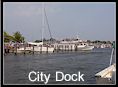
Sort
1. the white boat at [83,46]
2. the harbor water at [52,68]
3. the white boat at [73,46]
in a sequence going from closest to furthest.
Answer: the harbor water at [52,68], the white boat at [73,46], the white boat at [83,46]

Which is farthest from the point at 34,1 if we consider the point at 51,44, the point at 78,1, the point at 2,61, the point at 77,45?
the point at 77,45

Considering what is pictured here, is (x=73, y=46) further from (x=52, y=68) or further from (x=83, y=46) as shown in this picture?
(x=52, y=68)

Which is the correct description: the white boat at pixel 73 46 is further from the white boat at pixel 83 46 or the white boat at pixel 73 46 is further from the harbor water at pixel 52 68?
the harbor water at pixel 52 68

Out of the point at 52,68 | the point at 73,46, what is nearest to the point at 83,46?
the point at 73,46

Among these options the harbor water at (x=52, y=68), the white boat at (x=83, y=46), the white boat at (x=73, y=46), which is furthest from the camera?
the white boat at (x=83, y=46)

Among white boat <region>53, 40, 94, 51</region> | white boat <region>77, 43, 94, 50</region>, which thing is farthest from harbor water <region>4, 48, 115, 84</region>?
white boat <region>77, 43, 94, 50</region>

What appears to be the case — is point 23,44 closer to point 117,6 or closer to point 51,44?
point 51,44

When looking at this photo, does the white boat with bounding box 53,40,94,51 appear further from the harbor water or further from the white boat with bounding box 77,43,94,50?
the harbor water

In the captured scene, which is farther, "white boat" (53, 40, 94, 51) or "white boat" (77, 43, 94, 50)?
"white boat" (77, 43, 94, 50)

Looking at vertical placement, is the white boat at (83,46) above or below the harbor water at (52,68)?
above

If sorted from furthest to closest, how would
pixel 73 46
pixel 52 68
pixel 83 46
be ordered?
1. pixel 83 46
2. pixel 73 46
3. pixel 52 68

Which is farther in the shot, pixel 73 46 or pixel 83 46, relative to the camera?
pixel 83 46

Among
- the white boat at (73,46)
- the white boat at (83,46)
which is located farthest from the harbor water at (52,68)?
the white boat at (83,46)

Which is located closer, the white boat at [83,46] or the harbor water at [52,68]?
the harbor water at [52,68]
